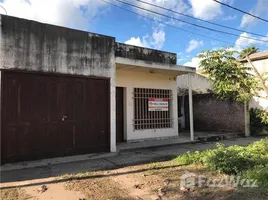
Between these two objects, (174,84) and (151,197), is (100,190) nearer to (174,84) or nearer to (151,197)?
(151,197)

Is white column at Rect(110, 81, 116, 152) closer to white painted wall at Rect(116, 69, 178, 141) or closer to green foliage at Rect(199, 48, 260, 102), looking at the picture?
white painted wall at Rect(116, 69, 178, 141)

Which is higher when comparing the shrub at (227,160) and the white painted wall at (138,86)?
the white painted wall at (138,86)

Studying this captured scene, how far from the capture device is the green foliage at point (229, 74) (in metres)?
11.4

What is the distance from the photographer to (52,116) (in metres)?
7.45

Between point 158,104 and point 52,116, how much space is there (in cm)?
507

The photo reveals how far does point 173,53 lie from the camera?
11.1 meters

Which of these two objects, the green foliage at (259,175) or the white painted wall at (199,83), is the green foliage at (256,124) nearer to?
the white painted wall at (199,83)

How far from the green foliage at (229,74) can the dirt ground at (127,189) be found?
6.56 metres

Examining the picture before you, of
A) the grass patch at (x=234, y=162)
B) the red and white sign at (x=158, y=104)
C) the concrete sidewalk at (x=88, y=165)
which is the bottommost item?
the concrete sidewalk at (x=88, y=165)

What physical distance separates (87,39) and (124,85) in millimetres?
2770

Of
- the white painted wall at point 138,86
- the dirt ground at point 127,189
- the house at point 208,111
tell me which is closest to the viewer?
the dirt ground at point 127,189

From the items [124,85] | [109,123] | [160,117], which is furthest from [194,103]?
Result: [109,123]

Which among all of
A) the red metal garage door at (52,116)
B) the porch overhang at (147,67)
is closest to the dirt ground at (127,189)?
the red metal garage door at (52,116)

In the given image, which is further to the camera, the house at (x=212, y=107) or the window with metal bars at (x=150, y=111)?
the house at (x=212, y=107)
